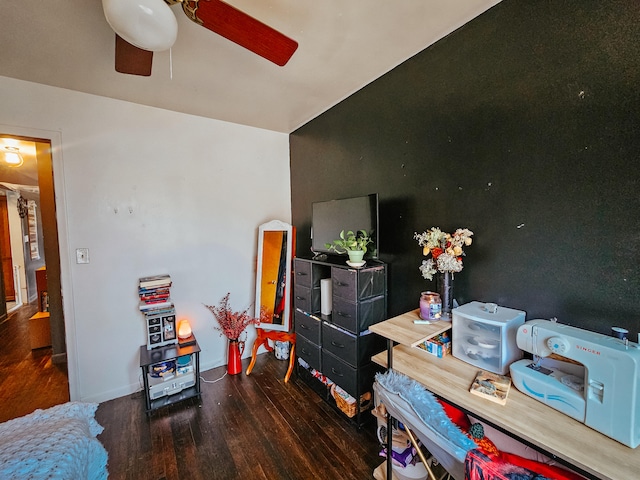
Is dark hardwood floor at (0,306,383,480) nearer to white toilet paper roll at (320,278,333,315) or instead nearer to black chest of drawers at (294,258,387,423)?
black chest of drawers at (294,258,387,423)

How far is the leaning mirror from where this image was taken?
111 inches

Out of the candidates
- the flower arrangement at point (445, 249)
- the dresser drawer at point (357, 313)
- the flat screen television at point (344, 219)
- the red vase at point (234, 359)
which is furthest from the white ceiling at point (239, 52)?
the red vase at point (234, 359)

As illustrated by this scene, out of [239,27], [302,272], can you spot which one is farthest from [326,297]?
[239,27]

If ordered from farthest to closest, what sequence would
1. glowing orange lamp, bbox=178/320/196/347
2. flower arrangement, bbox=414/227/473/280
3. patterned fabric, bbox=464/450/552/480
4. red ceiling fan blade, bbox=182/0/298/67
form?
1. glowing orange lamp, bbox=178/320/196/347
2. flower arrangement, bbox=414/227/473/280
3. red ceiling fan blade, bbox=182/0/298/67
4. patterned fabric, bbox=464/450/552/480

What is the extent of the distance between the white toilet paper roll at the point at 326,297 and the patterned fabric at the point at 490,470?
4.75 feet

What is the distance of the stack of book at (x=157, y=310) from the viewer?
90.0 inches

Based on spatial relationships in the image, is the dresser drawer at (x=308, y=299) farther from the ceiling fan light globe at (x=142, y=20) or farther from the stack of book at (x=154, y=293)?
the ceiling fan light globe at (x=142, y=20)

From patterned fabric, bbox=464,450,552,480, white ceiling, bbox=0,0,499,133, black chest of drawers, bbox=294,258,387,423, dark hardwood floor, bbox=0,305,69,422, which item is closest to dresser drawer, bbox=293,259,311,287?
black chest of drawers, bbox=294,258,387,423

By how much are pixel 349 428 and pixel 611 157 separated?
2134 millimetres

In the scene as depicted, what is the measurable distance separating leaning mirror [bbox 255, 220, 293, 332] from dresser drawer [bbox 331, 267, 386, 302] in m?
0.95

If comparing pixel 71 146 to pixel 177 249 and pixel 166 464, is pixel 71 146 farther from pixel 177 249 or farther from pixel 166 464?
pixel 166 464

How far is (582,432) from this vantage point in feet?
2.89

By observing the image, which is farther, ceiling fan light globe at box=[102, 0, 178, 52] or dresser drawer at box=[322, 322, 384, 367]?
dresser drawer at box=[322, 322, 384, 367]

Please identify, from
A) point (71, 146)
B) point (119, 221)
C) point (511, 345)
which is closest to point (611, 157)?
point (511, 345)
